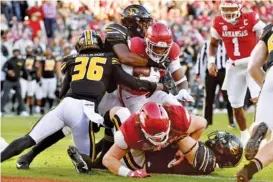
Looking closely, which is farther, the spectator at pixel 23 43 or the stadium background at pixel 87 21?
the stadium background at pixel 87 21

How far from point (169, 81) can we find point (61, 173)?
1720mm

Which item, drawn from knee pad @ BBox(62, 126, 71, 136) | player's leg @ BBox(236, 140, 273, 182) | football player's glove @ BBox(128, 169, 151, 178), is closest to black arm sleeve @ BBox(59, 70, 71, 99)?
knee pad @ BBox(62, 126, 71, 136)

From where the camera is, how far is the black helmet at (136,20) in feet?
25.5

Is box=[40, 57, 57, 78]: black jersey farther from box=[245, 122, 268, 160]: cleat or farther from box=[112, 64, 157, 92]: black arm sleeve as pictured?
box=[245, 122, 268, 160]: cleat

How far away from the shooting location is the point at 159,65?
24.1 ft

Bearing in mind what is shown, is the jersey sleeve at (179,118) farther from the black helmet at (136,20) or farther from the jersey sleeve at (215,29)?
the jersey sleeve at (215,29)

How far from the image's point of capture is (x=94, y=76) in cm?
693

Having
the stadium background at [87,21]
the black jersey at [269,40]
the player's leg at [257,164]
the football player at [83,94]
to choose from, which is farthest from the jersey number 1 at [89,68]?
the stadium background at [87,21]

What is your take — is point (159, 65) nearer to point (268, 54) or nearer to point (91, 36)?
point (91, 36)

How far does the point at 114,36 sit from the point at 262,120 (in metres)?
2.20

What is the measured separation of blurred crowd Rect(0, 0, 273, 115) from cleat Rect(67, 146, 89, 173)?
10534 mm

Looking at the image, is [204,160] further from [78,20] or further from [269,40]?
[78,20]

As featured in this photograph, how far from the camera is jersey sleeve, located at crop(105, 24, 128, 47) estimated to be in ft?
24.3

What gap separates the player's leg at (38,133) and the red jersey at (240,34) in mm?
3547
